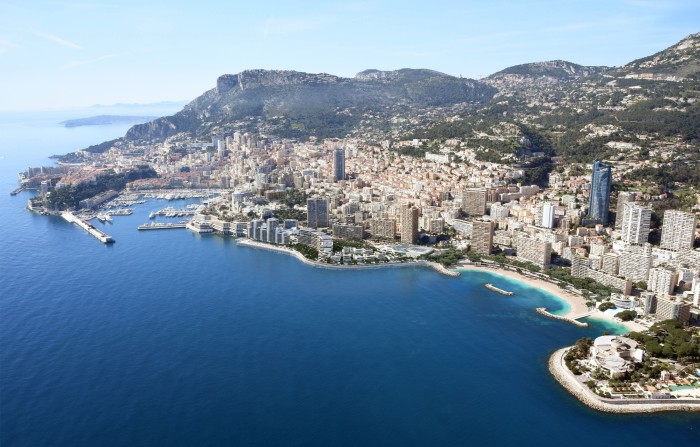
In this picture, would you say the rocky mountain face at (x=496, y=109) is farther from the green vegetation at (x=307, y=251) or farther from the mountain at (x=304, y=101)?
the green vegetation at (x=307, y=251)

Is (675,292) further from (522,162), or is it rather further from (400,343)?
(522,162)

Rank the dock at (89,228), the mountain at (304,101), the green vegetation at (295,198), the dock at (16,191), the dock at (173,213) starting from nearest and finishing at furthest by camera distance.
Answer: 1. the dock at (89,228)
2. the dock at (173,213)
3. the green vegetation at (295,198)
4. the dock at (16,191)
5. the mountain at (304,101)

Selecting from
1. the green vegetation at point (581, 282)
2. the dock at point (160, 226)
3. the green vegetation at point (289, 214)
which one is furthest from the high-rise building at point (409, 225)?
the dock at point (160, 226)

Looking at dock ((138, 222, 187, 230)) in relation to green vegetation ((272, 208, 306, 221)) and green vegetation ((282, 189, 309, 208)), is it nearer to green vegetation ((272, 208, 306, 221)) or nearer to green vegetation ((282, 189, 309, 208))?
green vegetation ((272, 208, 306, 221))

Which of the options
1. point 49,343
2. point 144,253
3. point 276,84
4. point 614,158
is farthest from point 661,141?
point 276,84

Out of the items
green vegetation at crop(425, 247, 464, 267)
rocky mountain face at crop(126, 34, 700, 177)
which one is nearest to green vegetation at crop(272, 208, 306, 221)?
green vegetation at crop(425, 247, 464, 267)

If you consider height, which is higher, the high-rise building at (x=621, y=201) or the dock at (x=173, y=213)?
the high-rise building at (x=621, y=201)
